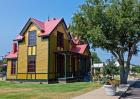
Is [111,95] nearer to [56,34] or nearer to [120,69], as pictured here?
[120,69]

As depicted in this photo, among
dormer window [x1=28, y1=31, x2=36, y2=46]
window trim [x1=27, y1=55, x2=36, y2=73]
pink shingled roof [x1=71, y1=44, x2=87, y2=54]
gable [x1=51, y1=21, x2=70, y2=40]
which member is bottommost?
window trim [x1=27, y1=55, x2=36, y2=73]

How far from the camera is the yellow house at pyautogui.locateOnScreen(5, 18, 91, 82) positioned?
35.2 m

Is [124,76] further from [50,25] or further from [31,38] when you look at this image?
[31,38]

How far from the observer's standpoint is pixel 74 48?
4297cm

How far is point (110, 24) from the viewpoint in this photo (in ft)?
101

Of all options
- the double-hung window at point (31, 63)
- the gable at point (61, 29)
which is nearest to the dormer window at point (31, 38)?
the double-hung window at point (31, 63)

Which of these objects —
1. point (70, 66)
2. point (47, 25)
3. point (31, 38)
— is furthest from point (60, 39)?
point (70, 66)

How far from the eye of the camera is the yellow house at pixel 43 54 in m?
35.2

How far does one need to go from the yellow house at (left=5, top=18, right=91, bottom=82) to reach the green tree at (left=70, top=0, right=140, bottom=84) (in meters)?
4.13

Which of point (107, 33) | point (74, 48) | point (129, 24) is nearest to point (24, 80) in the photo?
point (74, 48)

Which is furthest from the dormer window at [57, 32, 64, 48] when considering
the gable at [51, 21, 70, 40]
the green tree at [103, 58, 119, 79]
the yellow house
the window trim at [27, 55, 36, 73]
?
the green tree at [103, 58, 119, 79]

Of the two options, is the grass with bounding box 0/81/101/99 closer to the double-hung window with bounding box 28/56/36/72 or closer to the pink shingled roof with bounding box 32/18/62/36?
the double-hung window with bounding box 28/56/36/72

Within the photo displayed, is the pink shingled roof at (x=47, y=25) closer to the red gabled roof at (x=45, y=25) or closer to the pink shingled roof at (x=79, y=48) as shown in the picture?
the red gabled roof at (x=45, y=25)

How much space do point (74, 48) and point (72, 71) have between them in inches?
165
